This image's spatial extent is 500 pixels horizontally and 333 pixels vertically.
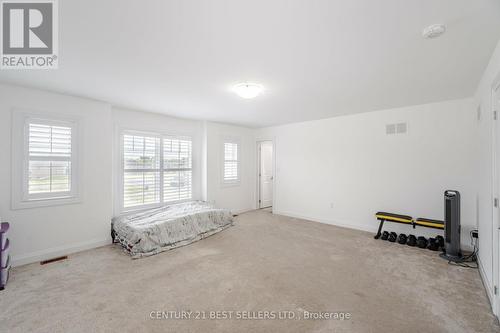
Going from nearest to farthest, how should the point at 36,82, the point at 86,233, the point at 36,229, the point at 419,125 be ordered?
the point at 36,82 → the point at 36,229 → the point at 86,233 → the point at 419,125

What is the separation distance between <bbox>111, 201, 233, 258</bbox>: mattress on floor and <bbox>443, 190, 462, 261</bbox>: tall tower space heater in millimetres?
3848

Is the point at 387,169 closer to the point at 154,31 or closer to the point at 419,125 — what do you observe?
the point at 419,125

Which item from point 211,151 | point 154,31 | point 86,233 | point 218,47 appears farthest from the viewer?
point 211,151

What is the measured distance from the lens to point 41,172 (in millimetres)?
3207

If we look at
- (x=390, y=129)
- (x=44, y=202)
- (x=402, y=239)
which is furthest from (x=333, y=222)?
(x=44, y=202)

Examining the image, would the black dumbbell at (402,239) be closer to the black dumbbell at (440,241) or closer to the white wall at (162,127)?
the black dumbbell at (440,241)

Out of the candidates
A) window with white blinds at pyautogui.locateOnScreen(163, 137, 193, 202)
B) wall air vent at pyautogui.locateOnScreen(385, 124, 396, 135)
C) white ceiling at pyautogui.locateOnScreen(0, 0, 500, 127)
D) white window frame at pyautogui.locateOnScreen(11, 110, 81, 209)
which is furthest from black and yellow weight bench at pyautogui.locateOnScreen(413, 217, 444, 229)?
white window frame at pyautogui.locateOnScreen(11, 110, 81, 209)

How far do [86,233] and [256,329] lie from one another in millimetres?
3351

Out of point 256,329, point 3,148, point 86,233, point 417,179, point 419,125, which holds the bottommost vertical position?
point 256,329

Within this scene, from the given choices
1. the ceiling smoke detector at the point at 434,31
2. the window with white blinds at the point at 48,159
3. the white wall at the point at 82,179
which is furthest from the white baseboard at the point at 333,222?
the window with white blinds at the point at 48,159

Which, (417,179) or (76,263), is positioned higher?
(417,179)

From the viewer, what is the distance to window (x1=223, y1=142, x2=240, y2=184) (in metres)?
6.00

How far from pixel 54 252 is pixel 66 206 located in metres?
0.69

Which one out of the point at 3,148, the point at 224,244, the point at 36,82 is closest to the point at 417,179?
the point at 224,244
